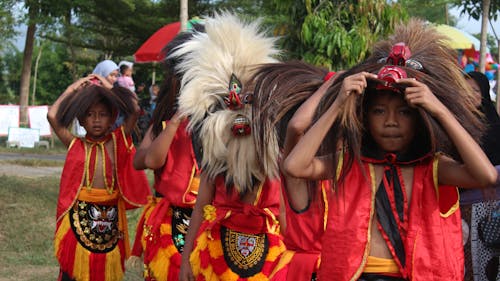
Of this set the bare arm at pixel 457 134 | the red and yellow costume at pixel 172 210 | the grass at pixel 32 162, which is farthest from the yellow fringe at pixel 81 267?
the grass at pixel 32 162

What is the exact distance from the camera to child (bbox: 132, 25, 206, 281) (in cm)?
493

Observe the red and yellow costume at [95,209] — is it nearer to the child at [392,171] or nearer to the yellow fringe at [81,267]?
the yellow fringe at [81,267]

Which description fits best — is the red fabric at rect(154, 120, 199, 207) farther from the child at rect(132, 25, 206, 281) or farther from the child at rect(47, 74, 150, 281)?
the child at rect(47, 74, 150, 281)

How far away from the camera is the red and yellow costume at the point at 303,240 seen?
3854 mm

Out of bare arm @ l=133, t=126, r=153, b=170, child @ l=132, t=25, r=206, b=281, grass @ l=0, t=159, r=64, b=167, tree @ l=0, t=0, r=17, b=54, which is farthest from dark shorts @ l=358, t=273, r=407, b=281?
tree @ l=0, t=0, r=17, b=54

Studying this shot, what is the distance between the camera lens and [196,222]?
445 centimetres

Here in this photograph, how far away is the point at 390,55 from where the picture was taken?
316 centimetres

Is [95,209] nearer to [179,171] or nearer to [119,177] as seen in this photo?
[119,177]

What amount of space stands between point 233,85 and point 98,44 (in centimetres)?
2227

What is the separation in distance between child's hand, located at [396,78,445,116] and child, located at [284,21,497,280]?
0.02 meters

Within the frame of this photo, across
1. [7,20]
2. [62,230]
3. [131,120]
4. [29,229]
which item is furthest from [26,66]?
[62,230]

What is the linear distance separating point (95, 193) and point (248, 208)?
2053 mm

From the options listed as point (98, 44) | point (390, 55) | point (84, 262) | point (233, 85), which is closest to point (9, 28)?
point (98, 44)

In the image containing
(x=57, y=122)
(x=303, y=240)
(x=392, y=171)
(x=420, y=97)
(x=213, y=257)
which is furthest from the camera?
(x=57, y=122)
